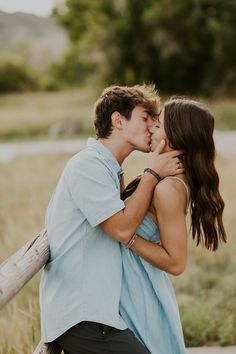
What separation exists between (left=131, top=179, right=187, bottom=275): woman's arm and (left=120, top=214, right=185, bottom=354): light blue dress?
9cm

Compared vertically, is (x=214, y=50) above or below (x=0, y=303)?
below

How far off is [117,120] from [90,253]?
0.66 meters

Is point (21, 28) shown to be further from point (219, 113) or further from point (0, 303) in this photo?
point (0, 303)

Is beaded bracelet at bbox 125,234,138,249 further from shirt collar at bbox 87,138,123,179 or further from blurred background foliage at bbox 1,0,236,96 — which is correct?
blurred background foliage at bbox 1,0,236,96

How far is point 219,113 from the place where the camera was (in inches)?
949

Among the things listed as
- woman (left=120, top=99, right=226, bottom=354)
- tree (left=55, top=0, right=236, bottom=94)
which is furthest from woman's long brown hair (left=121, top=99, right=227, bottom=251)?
tree (left=55, top=0, right=236, bottom=94)

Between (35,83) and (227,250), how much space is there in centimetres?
5281

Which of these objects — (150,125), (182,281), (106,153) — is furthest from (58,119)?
(106,153)

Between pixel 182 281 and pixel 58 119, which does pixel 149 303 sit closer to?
pixel 182 281

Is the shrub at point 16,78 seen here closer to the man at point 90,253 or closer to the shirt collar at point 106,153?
the shirt collar at point 106,153

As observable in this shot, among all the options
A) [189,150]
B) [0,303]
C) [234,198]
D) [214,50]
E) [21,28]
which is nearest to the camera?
[0,303]

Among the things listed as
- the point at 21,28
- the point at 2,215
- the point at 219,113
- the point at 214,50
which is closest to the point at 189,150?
the point at 2,215

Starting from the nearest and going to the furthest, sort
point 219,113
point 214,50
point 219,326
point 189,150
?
point 189,150 → point 219,326 → point 219,113 → point 214,50

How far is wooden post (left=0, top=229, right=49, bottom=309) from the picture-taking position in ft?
8.67
